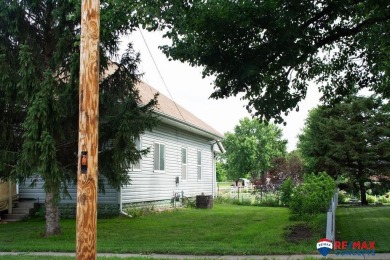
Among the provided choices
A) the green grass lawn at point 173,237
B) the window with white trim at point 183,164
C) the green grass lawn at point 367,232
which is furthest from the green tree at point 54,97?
the window with white trim at point 183,164

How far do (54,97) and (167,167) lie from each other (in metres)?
11.1

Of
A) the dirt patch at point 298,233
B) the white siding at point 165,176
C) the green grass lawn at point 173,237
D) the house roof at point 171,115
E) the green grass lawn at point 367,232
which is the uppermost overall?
the house roof at point 171,115

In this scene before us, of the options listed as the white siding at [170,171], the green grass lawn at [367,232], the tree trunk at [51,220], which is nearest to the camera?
the green grass lawn at [367,232]

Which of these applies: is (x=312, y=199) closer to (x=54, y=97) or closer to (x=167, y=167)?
(x=54, y=97)

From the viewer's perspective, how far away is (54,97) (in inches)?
407

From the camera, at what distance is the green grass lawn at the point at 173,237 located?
945 centimetres

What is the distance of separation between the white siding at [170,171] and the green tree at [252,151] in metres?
41.6

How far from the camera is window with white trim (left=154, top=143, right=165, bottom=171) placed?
19.7 m

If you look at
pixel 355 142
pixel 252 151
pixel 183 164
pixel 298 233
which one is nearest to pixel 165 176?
pixel 183 164

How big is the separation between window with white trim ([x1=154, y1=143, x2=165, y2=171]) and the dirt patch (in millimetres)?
8164

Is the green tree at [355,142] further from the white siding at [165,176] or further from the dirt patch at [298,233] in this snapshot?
the dirt patch at [298,233]

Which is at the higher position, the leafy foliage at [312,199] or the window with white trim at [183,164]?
the window with white trim at [183,164]

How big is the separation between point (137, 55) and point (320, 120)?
61.5 feet

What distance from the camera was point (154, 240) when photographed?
1096 centimetres
